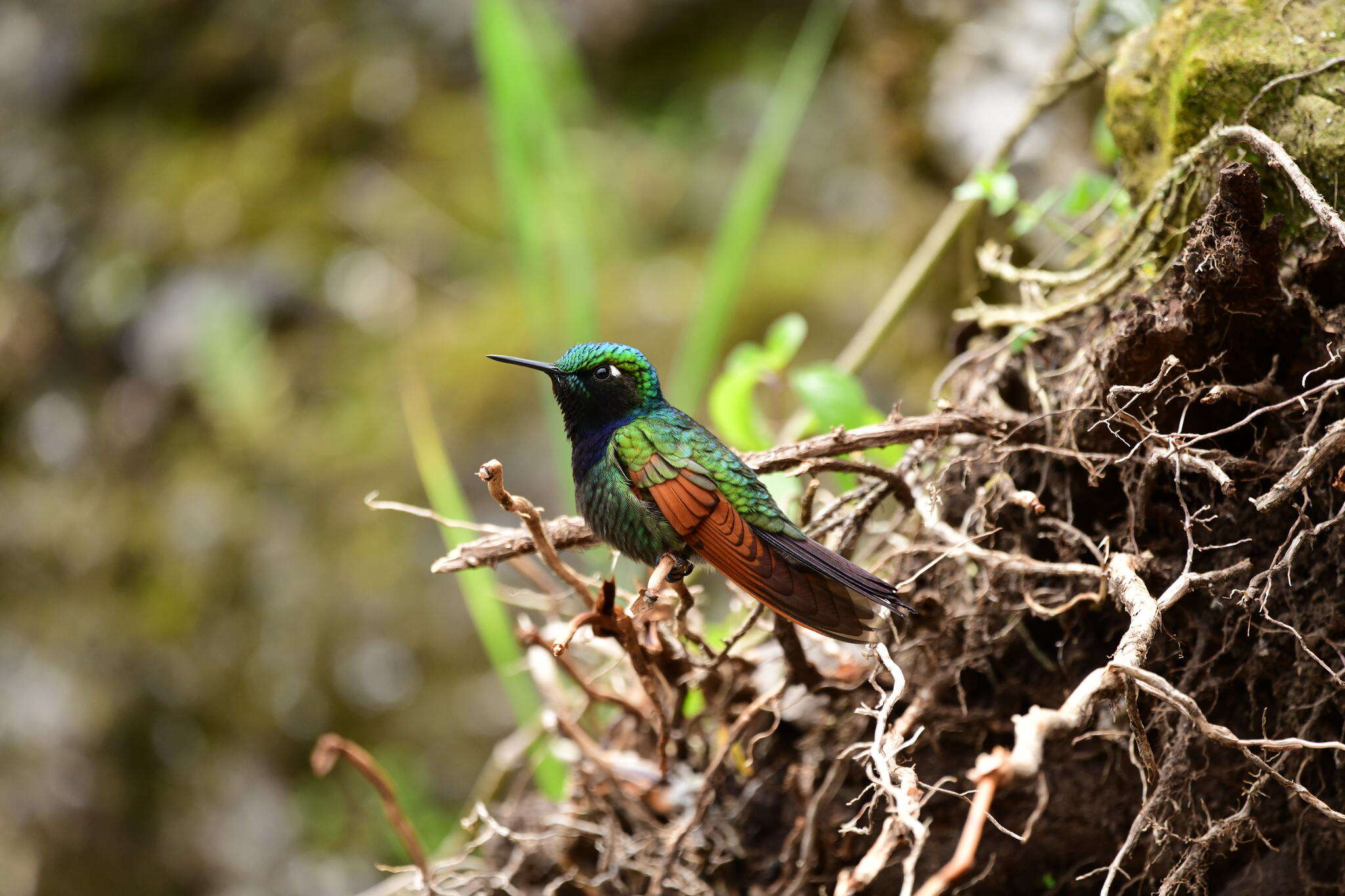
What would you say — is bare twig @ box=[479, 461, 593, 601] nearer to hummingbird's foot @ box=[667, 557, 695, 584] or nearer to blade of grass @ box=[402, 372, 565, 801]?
hummingbird's foot @ box=[667, 557, 695, 584]

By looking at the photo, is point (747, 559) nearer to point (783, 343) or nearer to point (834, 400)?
point (834, 400)

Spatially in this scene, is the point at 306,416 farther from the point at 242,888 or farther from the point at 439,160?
the point at 242,888

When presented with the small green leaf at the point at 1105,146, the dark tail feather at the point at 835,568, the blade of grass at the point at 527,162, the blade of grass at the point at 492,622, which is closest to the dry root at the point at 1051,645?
the dark tail feather at the point at 835,568

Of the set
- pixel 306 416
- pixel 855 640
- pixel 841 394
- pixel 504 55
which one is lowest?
pixel 306 416

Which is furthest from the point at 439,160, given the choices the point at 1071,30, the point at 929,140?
the point at 1071,30

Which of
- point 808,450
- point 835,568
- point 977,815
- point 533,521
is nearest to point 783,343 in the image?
point 808,450

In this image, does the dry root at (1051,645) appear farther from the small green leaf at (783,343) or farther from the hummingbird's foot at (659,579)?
the small green leaf at (783,343)
